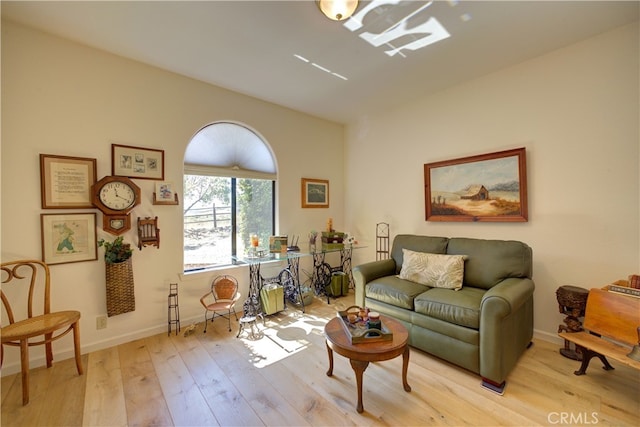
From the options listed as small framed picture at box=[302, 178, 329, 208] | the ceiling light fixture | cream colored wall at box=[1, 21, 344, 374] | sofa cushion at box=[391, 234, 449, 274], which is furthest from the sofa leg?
small framed picture at box=[302, 178, 329, 208]

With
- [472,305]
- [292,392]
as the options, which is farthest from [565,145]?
[292,392]

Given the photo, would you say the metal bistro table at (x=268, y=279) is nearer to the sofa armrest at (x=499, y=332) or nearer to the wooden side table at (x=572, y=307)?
the sofa armrest at (x=499, y=332)

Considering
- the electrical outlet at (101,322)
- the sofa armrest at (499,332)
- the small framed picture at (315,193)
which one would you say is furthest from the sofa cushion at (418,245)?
the electrical outlet at (101,322)

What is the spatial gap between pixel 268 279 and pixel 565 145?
11.8 ft

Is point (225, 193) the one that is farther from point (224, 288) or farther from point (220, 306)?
point (220, 306)

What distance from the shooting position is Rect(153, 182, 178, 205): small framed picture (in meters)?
2.78

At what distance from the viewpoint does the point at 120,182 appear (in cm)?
253

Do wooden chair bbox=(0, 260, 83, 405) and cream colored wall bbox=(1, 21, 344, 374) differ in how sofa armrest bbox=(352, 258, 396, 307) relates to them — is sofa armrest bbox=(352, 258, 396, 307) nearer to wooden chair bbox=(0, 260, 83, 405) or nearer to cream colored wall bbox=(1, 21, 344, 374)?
cream colored wall bbox=(1, 21, 344, 374)

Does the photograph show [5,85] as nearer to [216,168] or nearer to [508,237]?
[216,168]

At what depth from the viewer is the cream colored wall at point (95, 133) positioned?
213 cm

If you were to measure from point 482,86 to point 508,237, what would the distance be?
1723 mm

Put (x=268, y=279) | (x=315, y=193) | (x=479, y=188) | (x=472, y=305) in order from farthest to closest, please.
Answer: (x=315, y=193) → (x=268, y=279) → (x=479, y=188) → (x=472, y=305)

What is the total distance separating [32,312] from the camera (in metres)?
2.17

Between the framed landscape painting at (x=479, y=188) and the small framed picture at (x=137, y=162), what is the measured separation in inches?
125
